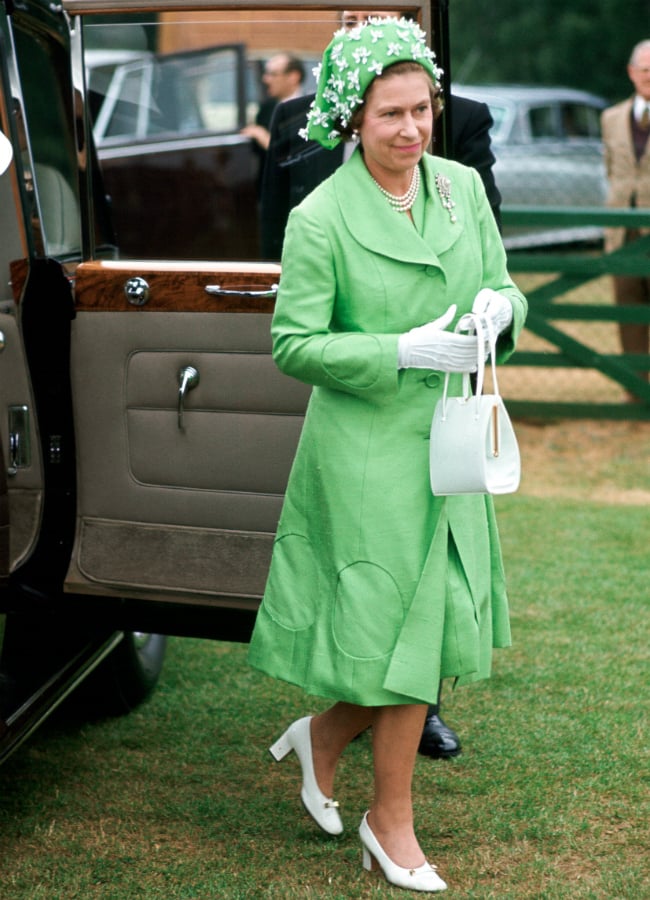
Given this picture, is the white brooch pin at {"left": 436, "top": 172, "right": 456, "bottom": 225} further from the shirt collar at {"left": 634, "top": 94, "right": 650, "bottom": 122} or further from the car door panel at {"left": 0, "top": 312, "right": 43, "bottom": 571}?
the shirt collar at {"left": 634, "top": 94, "right": 650, "bottom": 122}

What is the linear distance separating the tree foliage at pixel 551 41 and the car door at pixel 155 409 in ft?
82.7

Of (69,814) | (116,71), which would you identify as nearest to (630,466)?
(116,71)

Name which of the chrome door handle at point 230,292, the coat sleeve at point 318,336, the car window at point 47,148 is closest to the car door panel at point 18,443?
the car window at point 47,148

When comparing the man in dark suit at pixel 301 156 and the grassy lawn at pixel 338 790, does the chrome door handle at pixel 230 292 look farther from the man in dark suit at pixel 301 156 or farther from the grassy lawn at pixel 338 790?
the grassy lawn at pixel 338 790

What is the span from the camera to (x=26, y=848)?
3463 millimetres

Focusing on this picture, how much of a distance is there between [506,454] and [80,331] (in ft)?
4.15

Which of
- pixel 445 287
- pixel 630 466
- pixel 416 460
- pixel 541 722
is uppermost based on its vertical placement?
pixel 445 287

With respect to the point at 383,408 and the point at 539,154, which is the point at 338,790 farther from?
the point at 539,154

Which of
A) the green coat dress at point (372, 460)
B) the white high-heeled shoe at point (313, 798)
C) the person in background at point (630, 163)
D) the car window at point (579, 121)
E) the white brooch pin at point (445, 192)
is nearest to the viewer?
the green coat dress at point (372, 460)

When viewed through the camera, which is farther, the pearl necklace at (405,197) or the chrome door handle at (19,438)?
the chrome door handle at (19,438)

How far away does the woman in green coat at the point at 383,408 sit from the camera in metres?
2.92

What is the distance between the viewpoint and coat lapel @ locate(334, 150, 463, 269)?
2.97 m

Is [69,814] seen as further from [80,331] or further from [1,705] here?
[80,331]

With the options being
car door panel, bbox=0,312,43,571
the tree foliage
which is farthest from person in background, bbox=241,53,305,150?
the tree foliage
